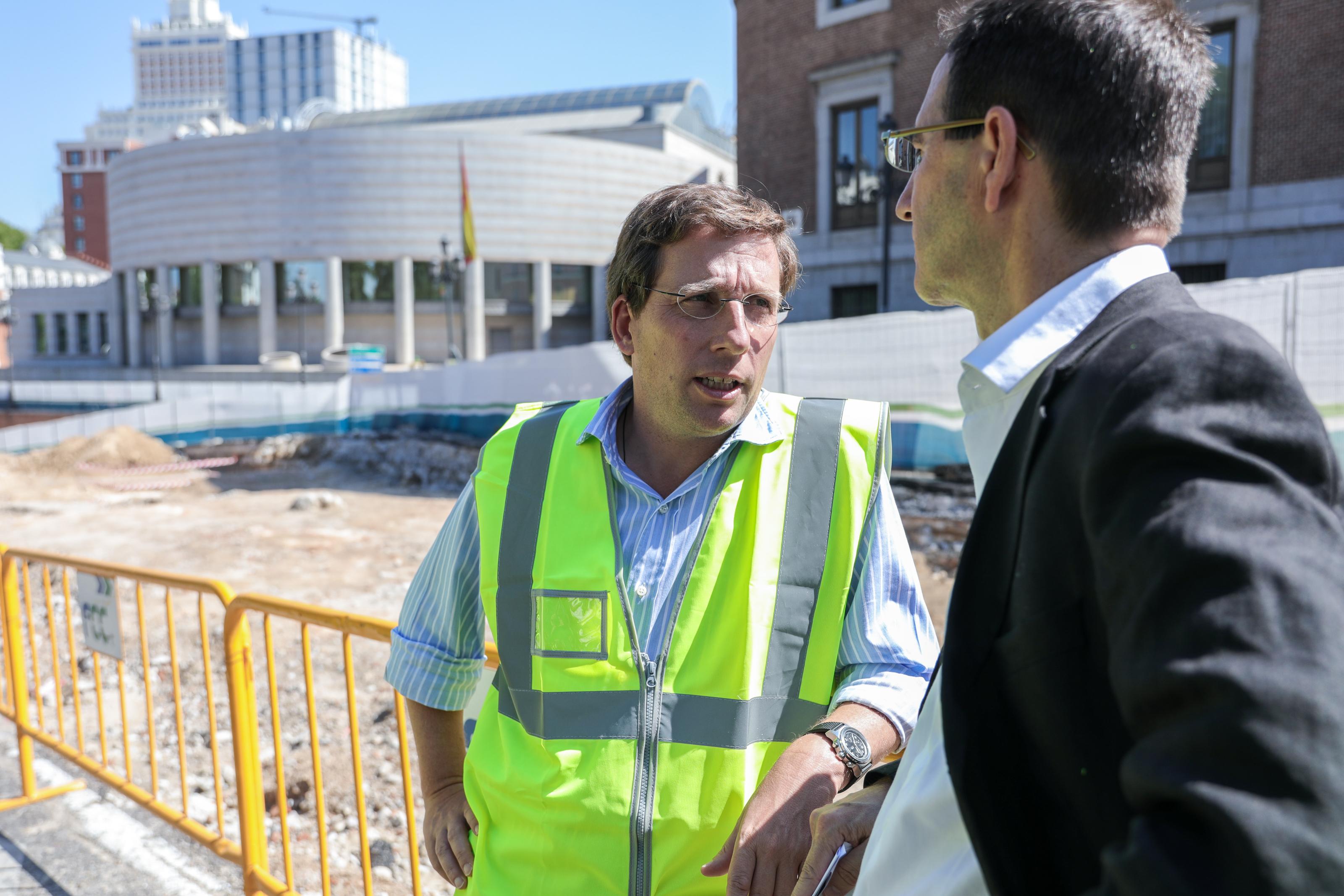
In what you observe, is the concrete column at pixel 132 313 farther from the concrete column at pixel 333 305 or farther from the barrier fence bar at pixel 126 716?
the barrier fence bar at pixel 126 716

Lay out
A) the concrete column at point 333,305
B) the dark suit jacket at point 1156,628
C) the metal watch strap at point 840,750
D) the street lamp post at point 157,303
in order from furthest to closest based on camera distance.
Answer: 1. the concrete column at point 333,305
2. the street lamp post at point 157,303
3. the metal watch strap at point 840,750
4. the dark suit jacket at point 1156,628

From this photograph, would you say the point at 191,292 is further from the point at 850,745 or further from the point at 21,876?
the point at 850,745

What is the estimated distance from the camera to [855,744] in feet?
5.38

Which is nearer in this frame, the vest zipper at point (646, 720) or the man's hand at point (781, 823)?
the man's hand at point (781, 823)

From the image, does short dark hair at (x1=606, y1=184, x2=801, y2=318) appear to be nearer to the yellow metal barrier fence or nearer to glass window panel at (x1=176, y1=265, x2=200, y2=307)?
the yellow metal barrier fence

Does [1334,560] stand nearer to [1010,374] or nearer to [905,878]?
Result: [1010,374]

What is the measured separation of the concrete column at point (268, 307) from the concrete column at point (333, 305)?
2746 mm

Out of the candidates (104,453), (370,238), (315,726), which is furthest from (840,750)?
(370,238)

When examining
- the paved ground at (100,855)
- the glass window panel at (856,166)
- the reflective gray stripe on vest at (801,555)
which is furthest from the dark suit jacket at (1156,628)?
the glass window panel at (856,166)

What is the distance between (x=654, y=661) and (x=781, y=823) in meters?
0.38

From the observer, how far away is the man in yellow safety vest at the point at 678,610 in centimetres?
170

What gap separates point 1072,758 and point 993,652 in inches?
4.7

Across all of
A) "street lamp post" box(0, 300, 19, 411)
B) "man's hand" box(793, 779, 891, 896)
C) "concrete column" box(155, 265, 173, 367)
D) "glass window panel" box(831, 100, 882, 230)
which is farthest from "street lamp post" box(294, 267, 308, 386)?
"man's hand" box(793, 779, 891, 896)

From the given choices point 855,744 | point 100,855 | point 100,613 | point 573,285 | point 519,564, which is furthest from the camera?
point 573,285
